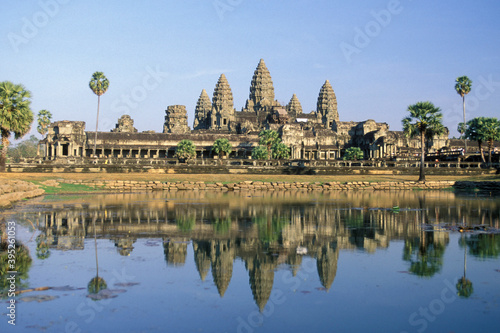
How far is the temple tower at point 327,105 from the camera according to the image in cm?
15700

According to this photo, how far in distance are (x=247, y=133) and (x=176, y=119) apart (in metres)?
24.5

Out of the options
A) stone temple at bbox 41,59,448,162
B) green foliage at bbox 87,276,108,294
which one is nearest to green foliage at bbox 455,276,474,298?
green foliage at bbox 87,276,108,294

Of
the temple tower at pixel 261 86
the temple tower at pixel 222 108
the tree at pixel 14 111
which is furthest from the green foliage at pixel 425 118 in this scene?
the temple tower at pixel 261 86

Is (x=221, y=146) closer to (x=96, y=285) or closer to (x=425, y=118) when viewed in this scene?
(x=425, y=118)

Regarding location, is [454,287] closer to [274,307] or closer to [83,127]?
[274,307]

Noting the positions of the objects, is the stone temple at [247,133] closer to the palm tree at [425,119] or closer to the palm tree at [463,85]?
the palm tree at [463,85]

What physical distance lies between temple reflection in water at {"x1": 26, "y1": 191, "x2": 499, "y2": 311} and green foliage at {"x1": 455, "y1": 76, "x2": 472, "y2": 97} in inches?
2375

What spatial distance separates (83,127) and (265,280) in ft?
337

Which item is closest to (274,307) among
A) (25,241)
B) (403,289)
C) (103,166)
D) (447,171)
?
(403,289)

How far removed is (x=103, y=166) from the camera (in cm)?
6144

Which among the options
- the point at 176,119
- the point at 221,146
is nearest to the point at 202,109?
the point at 176,119

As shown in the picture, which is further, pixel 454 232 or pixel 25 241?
pixel 454 232

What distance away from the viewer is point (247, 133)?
129 meters

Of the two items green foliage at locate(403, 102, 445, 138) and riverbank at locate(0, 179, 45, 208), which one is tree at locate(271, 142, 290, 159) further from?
riverbank at locate(0, 179, 45, 208)
